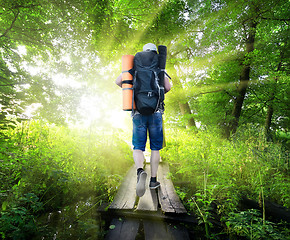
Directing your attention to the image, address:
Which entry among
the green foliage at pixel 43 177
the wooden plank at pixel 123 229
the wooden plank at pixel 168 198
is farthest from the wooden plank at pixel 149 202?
the green foliage at pixel 43 177

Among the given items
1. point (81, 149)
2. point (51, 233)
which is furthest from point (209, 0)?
point (51, 233)

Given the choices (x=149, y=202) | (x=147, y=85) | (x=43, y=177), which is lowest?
(x=149, y=202)

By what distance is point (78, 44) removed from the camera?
16.1 feet

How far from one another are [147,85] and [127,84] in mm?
407

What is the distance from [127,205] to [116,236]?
0.53 m

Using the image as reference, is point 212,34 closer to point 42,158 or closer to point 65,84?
point 65,84

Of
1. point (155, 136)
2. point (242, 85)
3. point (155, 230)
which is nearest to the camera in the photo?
point (155, 230)

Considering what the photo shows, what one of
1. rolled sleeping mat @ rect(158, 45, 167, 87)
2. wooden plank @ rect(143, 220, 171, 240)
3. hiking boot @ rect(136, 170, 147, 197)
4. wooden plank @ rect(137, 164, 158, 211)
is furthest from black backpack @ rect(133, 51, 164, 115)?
wooden plank @ rect(143, 220, 171, 240)

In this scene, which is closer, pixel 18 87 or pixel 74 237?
pixel 74 237

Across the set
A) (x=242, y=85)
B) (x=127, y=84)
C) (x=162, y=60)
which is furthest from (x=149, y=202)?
(x=242, y=85)

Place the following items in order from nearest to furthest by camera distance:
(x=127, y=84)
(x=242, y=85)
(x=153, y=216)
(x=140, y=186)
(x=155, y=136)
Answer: (x=153, y=216) < (x=140, y=186) < (x=127, y=84) < (x=155, y=136) < (x=242, y=85)

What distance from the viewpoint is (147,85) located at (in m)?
2.58

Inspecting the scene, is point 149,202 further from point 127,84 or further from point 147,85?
point 127,84

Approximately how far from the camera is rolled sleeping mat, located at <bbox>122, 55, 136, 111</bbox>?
8.82 ft
